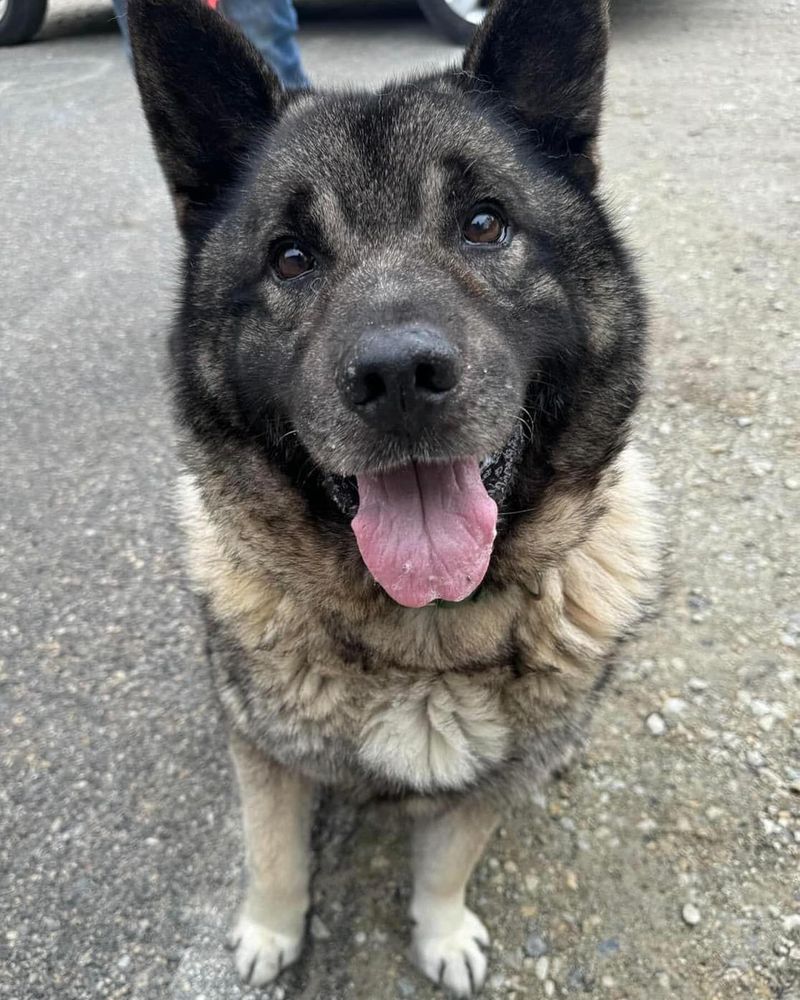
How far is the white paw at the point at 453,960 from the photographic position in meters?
1.80

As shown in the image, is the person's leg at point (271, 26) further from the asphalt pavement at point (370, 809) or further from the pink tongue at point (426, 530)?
the pink tongue at point (426, 530)

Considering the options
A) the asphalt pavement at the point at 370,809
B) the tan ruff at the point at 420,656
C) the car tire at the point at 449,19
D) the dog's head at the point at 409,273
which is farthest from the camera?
the car tire at the point at 449,19

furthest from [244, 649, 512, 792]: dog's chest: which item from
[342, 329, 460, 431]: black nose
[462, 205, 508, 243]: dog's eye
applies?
[462, 205, 508, 243]: dog's eye

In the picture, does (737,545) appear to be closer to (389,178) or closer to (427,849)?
(427,849)

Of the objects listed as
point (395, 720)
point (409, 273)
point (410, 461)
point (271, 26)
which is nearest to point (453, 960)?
point (395, 720)

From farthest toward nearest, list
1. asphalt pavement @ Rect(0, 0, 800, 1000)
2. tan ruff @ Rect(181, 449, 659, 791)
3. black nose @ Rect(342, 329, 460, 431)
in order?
asphalt pavement @ Rect(0, 0, 800, 1000), tan ruff @ Rect(181, 449, 659, 791), black nose @ Rect(342, 329, 460, 431)

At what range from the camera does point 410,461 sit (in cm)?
147

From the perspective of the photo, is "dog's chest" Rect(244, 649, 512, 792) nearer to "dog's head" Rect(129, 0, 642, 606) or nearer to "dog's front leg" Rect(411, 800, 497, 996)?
"dog's front leg" Rect(411, 800, 497, 996)

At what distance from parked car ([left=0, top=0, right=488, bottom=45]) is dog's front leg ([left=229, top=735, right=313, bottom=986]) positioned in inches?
255

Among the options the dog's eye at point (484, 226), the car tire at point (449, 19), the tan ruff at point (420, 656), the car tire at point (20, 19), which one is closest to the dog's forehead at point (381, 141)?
the dog's eye at point (484, 226)

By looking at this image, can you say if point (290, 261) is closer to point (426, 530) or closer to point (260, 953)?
point (426, 530)

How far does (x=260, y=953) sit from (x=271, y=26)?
10.9 ft

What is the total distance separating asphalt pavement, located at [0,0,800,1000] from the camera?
6.03 ft

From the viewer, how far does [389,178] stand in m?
1.62
